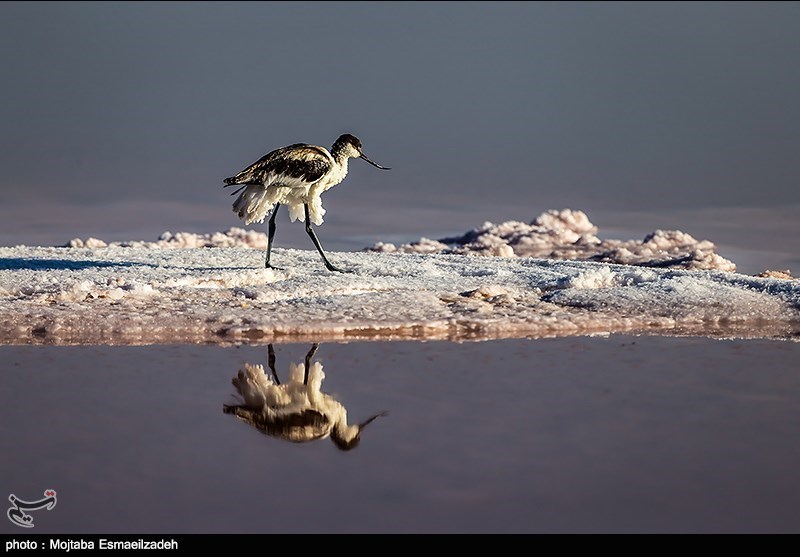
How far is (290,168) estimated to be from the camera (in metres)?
10.3

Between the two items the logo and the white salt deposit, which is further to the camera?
the white salt deposit

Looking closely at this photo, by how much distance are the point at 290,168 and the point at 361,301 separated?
7.31ft

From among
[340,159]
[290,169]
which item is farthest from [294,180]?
[340,159]

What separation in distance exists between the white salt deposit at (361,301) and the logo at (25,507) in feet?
12.4

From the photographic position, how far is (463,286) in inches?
406

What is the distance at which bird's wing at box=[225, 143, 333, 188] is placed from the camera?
10.3m

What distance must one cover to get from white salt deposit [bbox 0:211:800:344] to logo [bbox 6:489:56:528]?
377 cm

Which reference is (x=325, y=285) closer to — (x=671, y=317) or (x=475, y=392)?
(x=671, y=317)

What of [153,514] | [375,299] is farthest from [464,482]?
[375,299]

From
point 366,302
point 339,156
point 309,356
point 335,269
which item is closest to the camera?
point 309,356

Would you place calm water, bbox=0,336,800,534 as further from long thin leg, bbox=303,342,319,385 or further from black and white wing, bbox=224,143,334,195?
black and white wing, bbox=224,143,334,195

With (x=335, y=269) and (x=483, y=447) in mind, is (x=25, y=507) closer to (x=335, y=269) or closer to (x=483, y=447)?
(x=483, y=447)

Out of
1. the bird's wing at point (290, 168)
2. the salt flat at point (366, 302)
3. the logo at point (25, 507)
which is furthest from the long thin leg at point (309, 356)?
the bird's wing at point (290, 168)

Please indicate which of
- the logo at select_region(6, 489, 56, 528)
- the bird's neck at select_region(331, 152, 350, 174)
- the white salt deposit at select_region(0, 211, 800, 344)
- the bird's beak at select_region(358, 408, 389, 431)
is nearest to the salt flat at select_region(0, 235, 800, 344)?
the white salt deposit at select_region(0, 211, 800, 344)
